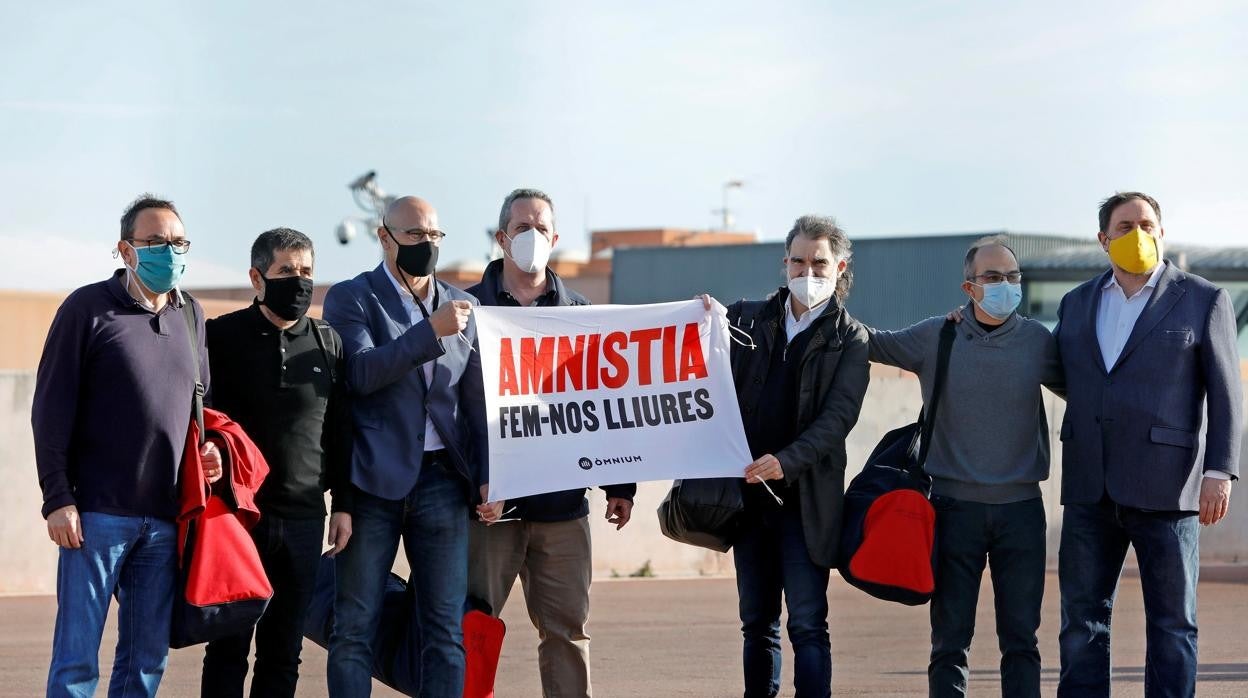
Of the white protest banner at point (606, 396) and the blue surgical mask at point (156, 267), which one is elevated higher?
the blue surgical mask at point (156, 267)

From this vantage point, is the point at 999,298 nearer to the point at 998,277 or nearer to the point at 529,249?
the point at 998,277

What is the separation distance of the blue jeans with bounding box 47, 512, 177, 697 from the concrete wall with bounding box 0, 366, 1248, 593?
21.7ft

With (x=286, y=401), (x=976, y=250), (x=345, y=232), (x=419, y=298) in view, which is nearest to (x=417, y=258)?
(x=419, y=298)

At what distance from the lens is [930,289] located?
139ft

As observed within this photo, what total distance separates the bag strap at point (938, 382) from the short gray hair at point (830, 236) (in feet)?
1.53

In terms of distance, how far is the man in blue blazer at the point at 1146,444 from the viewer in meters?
6.48

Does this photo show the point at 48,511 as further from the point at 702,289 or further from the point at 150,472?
the point at 702,289

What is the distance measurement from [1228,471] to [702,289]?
4040cm

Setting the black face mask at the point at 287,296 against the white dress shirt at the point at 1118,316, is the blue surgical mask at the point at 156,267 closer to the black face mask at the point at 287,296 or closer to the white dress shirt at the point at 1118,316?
the black face mask at the point at 287,296

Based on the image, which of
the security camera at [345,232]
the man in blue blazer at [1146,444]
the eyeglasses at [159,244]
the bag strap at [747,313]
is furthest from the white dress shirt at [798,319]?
the security camera at [345,232]

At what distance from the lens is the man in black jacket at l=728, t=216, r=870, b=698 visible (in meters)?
6.62

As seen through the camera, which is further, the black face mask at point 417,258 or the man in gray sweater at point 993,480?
the man in gray sweater at point 993,480

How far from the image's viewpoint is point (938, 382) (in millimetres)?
6773

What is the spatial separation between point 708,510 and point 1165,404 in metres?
1.96
